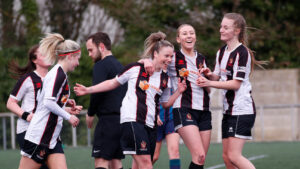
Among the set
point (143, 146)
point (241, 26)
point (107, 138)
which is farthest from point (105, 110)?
point (241, 26)

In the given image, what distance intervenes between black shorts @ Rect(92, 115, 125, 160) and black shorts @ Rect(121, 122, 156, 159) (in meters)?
0.64

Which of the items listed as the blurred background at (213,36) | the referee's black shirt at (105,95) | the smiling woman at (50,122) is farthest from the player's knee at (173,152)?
the blurred background at (213,36)

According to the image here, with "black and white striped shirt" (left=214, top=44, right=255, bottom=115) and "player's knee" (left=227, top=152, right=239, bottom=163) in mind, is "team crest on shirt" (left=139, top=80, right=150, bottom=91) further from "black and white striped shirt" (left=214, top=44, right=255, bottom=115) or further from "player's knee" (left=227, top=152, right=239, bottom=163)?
"player's knee" (left=227, top=152, right=239, bottom=163)

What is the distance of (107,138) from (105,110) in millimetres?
331

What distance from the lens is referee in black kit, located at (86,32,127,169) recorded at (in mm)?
6703

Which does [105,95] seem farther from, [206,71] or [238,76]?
[238,76]

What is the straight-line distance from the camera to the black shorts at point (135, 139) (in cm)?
599

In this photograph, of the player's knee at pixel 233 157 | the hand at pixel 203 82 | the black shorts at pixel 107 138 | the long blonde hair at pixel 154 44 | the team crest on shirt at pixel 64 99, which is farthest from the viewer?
the black shorts at pixel 107 138

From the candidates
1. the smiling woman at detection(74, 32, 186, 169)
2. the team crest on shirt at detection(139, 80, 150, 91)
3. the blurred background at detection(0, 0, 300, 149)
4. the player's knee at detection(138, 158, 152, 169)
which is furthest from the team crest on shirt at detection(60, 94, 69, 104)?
the blurred background at detection(0, 0, 300, 149)

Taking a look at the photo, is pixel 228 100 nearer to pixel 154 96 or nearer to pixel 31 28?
pixel 154 96

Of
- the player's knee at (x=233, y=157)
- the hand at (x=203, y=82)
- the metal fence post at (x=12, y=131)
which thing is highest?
the hand at (x=203, y=82)

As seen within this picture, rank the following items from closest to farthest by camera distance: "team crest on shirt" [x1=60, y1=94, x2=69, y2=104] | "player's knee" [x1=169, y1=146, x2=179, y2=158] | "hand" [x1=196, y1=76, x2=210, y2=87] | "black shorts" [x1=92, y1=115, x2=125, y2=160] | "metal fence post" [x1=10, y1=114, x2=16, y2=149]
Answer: "team crest on shirt" [x1=60, y1=94, x2=69, y2=104], "hand" [x1=196, y1=76, x2=210, y2=87], "black shorts" [x1=92, y1=115, x2=125, y2=160], "player's knee" [x1=169, y1=146, x2=179, y2=158], "metal fence post" [x1=10, y1=114, x2=16, y2=149]

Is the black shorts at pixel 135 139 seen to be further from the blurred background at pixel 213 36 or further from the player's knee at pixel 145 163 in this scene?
the blurred background at pixel 213 36

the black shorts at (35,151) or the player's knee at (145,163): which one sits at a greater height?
the black shorts at (35,151)
